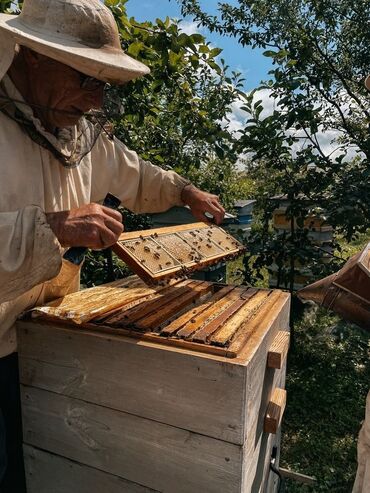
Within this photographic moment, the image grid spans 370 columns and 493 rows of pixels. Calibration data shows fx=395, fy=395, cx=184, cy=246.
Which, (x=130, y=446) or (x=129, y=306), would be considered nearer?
(x=130, y=446)

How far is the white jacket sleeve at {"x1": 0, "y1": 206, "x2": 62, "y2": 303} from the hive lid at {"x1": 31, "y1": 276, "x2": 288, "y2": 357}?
0.64ft

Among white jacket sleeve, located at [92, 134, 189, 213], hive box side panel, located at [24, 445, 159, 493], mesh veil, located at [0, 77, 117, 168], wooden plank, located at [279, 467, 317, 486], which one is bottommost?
wooden plank, located at [279, 467, 317, 486]

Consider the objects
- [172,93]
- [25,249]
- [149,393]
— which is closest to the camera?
[25,249]

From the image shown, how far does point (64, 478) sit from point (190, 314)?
0.66 m

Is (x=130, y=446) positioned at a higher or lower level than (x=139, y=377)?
lower

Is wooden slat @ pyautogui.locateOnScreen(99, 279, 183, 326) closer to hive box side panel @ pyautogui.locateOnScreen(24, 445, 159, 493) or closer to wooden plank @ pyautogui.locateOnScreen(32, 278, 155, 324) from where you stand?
wooden plank @ pyautogui.locateOnScreen(32, 278, 155, 324)

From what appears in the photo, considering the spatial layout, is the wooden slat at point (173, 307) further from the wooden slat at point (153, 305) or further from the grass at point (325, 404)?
the grass at point (325, 404)

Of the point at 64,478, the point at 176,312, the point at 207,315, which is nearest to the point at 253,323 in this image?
the point at 207,315

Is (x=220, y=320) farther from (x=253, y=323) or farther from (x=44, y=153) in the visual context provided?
(x=44, y=153)

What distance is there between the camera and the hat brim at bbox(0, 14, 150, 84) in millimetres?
1023

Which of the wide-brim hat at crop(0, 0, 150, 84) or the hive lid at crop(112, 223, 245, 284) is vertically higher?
the wide-brim hat at crop(0, 0, 150, 84)

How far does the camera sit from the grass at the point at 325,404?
7.44ft

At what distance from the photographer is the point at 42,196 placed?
125 centimetres

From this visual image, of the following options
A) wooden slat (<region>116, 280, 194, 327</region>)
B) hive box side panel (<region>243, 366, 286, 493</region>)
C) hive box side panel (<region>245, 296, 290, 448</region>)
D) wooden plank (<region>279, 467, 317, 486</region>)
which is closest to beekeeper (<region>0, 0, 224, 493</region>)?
wooden slat (<region>116, 280, 194, 327</region>)
